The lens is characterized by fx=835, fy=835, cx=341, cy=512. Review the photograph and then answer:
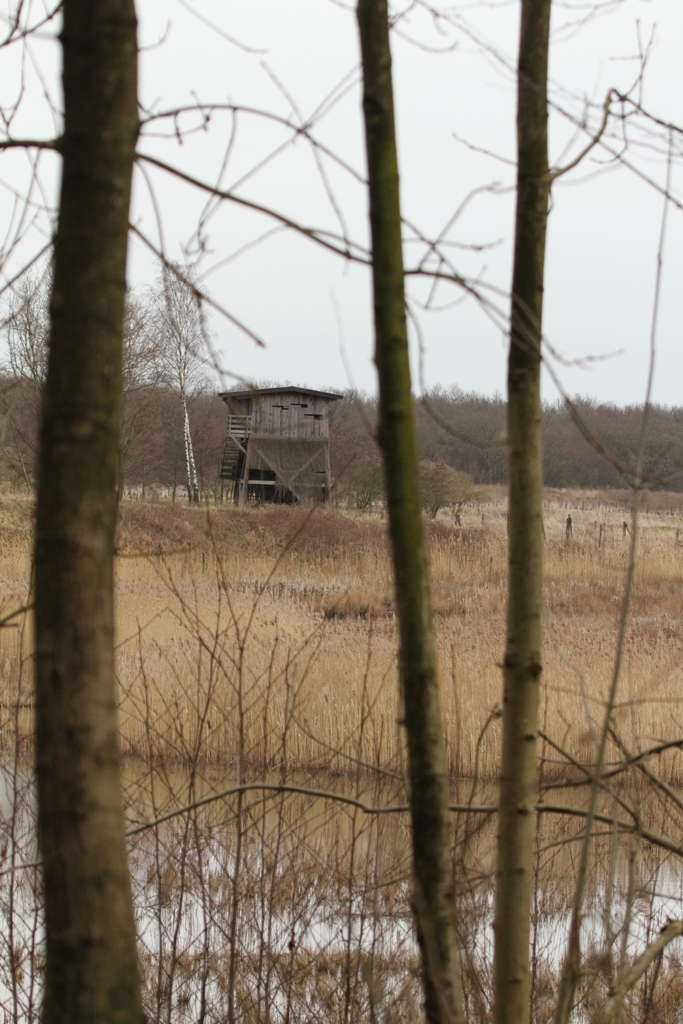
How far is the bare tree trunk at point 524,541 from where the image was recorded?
1.35m

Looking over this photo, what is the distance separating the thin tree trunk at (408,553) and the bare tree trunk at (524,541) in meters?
0.16

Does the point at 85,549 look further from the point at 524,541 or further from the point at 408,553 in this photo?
the point at 524,541

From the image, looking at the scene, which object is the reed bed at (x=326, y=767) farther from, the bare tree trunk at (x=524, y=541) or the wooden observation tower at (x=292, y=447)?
the wooden observation tower at (x=292, y=447)

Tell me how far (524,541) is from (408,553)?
29 cm

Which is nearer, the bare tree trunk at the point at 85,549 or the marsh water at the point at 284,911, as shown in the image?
the bare tree trunk at the point at 85,549

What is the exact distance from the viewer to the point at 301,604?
43.0ft

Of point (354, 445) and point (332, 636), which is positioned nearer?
point (332, 636)

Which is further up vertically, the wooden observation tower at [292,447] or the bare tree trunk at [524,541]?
the wooden observation tower at [292,447]

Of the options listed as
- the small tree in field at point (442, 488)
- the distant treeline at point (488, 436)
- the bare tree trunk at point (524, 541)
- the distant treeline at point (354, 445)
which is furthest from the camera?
the distant treeline at point (354, 445)

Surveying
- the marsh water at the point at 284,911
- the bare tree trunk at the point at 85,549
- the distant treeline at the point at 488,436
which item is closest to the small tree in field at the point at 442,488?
the distant treeline at the point at 488,436

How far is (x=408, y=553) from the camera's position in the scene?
1.18 m

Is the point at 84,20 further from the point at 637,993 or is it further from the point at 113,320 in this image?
the point at 637,993

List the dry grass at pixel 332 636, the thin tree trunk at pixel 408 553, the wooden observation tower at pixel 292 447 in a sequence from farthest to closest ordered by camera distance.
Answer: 1. the wooden observation tower at pixel 292 447
2. the dry grass at pixel 332 636
3. the thin tree trunk at pixel 408 553

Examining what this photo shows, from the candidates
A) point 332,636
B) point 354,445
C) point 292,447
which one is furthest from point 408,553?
point 292,447
